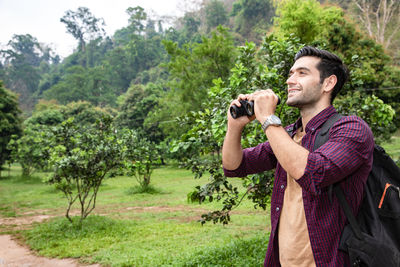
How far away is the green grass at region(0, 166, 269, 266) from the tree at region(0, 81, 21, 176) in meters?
12.0

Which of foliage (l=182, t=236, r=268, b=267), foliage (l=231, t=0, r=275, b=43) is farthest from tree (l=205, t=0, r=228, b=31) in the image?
foliage (l=182, t=236, r=268, b=267)

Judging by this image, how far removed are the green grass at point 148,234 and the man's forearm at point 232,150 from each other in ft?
11.8

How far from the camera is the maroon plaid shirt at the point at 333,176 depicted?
3.81 ft

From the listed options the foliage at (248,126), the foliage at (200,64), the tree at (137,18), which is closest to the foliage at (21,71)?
the tree at (137,18)

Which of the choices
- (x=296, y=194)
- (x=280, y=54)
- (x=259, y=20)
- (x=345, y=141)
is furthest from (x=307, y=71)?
(x=259, y=20)

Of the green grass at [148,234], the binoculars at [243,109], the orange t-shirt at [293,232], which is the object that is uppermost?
the binoculars at [243,109]

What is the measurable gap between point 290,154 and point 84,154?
24.3 ft

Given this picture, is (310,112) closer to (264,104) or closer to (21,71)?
(264,104)

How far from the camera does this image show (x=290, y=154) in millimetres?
1200

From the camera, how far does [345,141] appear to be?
119 cm

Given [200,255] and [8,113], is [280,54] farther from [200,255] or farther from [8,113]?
[8,113]

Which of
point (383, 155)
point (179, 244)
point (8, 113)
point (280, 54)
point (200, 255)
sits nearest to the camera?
point (383, 155)

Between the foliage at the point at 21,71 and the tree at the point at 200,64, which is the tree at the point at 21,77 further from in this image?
the tree at the point at 200,64

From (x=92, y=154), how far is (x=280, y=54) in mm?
5735
